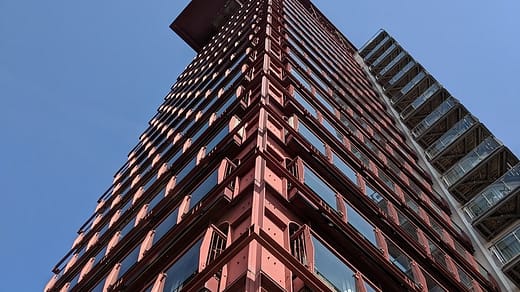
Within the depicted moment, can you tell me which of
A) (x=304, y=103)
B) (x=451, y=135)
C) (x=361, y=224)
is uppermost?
(x=304, y=103)

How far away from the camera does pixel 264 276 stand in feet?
37.8

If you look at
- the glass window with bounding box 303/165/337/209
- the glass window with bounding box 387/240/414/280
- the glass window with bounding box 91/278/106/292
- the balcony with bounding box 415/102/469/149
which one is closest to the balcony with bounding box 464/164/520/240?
the balcony with bounding box 415/102/469/149

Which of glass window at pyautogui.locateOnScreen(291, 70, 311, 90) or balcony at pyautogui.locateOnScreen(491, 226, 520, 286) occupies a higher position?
glass window at pyautogui.locateOnScreen(291, 70, 311, 90)

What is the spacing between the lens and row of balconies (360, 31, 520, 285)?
95.4 feet

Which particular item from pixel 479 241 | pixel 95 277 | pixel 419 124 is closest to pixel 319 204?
pixel 95 277

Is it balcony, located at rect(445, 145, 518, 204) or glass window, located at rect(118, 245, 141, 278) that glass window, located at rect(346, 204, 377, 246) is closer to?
glass window, located at rect(118, 245, 141, 278)

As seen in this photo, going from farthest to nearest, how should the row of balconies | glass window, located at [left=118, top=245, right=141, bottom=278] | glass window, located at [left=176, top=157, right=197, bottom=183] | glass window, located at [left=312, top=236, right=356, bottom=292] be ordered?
the row of balconies → glass window, located at [left=176, top=157, right=197, bottom=183] → glass window, located at [left=118, top=245, right=141, bottom=278] → glass window, located at [left=312, top=236, right=356, bottom=292]

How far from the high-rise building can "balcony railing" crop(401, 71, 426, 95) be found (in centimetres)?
462

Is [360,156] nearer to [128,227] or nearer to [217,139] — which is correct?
[217,139]

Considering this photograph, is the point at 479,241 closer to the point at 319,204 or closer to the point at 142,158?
the point at 319,204

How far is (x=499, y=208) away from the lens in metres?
29.2

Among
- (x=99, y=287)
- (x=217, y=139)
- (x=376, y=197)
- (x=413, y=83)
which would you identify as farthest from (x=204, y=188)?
(x=413, y=83)

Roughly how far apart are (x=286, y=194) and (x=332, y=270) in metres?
2.50

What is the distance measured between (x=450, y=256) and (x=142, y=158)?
18.4 m
